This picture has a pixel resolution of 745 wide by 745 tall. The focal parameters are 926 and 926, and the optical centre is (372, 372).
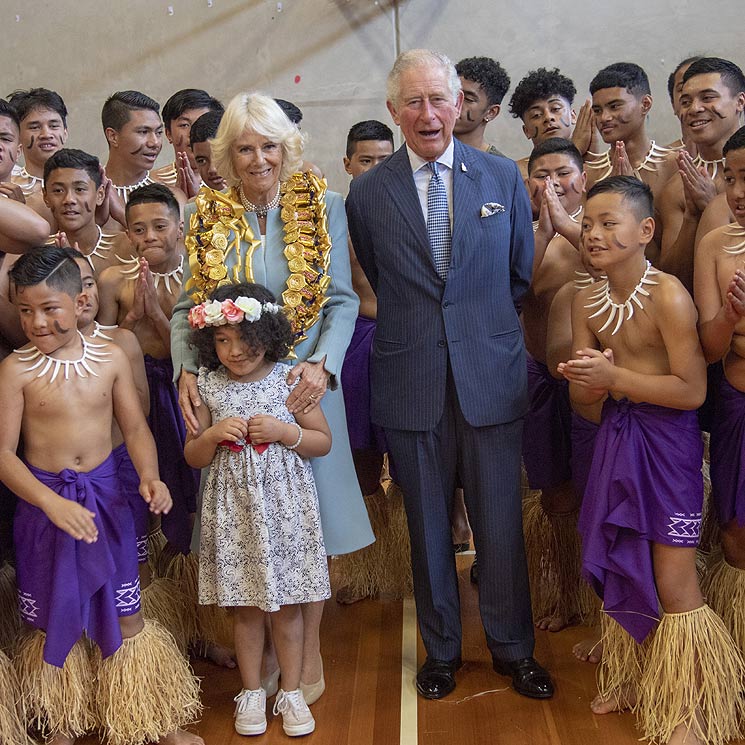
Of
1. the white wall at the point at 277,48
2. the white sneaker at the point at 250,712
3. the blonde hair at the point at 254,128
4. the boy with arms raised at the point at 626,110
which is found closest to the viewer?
the blonde hair at the point at 254,128

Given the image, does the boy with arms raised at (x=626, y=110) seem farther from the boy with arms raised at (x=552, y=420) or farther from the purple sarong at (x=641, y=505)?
the purple sarong at (x=641, y=505)

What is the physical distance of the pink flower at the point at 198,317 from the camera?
97.5 inches

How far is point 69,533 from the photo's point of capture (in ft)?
8.00

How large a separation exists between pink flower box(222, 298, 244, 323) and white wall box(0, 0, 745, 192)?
440 cm

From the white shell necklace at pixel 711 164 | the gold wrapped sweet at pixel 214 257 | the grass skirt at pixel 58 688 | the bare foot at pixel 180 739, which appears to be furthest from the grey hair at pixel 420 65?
the bare foot at pixel 180 739

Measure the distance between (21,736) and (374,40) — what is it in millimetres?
5290

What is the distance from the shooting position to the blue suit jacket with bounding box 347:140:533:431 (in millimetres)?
2674

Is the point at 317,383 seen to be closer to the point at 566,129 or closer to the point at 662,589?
the point at 662,589

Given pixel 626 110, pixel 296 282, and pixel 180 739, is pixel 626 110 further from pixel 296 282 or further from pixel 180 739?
pixel 180 739

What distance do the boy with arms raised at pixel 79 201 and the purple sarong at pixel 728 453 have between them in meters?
2.01

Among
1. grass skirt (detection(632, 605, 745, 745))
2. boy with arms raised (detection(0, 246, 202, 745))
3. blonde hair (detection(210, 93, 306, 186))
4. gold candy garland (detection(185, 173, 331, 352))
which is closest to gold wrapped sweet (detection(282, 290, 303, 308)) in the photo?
gold candy garland (detection(185, 173, 331, 352))

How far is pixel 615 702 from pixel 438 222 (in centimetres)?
149

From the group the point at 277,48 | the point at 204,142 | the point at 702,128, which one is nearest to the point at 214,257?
the point at 204,142

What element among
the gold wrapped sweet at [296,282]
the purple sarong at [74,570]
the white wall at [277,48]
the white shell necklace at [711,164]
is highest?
the white wall at [277,48]
